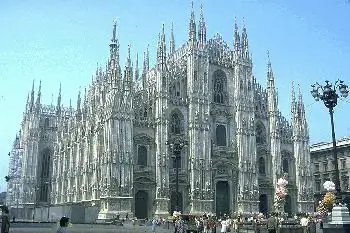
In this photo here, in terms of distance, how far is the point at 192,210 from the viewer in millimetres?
47531

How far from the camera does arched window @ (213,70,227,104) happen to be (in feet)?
179

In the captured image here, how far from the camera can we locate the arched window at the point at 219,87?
54.5 m

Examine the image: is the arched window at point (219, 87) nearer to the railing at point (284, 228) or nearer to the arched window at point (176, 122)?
the arched window at point (176, 122)

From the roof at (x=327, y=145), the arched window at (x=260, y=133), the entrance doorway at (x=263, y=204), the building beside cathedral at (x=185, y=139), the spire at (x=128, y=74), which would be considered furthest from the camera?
the roof at (x=327, y=145)

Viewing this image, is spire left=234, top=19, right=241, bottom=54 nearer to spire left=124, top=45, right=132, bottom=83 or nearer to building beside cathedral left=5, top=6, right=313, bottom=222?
building beside cathedral left=5, top=6, right=313, bottom=222

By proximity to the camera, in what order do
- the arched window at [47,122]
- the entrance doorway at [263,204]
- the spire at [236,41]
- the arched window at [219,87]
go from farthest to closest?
the arched window at [47,122] < the spire at [236,41] < the entrance doorway at [263,204] < the arched window at [219,87]

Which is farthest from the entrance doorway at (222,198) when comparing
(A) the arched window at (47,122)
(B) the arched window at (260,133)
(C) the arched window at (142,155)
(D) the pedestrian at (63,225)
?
(D) the pedestrian at (63,225)

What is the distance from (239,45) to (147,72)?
12.5 meters

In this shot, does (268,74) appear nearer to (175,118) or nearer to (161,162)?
(175,118)

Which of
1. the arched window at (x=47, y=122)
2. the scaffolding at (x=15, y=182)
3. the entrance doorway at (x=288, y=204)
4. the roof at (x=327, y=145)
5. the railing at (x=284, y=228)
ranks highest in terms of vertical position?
the arched window at (x=47, y=122)

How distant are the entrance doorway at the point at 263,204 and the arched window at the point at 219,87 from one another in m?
12.9

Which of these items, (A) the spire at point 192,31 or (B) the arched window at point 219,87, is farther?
(B) the arched window at point 219,87

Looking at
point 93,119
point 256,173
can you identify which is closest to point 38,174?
point 93,119

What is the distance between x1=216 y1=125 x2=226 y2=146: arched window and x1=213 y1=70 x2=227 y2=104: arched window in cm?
331
